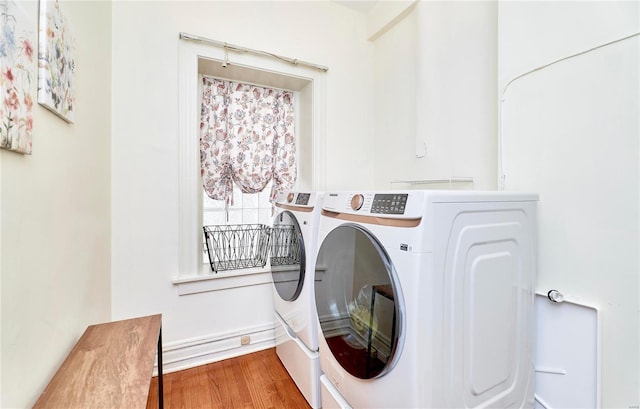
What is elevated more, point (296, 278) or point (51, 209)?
point (51, 209)

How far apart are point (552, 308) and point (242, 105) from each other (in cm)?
241

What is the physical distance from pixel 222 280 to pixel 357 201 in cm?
140

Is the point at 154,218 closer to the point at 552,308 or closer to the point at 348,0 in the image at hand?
the point at 552,308

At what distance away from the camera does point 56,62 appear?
102 centimetres

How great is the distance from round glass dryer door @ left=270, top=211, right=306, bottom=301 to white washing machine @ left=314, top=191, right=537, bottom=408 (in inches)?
12.9

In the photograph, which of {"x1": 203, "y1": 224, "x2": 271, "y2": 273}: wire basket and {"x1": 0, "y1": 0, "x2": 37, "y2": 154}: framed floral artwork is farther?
{"x1": 203, "y1": 224, "x2": 271, "y2": 273}: wire basket

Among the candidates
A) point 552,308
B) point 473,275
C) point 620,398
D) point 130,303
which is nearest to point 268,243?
point 130,303

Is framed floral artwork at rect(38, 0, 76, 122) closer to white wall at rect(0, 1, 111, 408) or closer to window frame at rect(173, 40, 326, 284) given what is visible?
white wall at rect(0, 1, 111, 408)

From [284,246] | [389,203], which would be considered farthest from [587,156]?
[284,246]

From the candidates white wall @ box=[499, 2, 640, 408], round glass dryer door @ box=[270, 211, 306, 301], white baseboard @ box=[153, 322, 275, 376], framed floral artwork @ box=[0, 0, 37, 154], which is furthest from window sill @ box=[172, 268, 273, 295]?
white wall @ box=[499, 2, 640, 408]

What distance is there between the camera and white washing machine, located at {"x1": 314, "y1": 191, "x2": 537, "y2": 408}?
0.87m

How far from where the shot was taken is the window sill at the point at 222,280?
192cm

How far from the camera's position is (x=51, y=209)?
1.00 m

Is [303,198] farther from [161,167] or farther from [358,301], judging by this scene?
[161,167]
